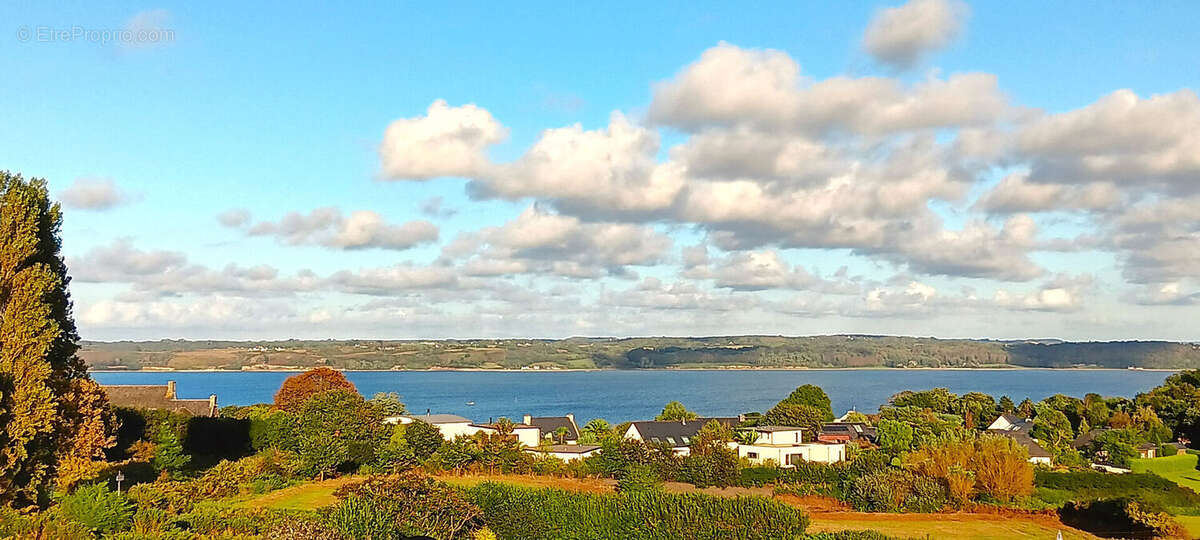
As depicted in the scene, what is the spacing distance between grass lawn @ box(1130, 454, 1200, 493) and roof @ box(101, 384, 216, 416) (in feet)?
160

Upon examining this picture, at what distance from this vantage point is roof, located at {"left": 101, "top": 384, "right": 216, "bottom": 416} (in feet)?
149

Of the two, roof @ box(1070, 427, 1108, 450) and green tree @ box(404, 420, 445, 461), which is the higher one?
green tree @ box(404, 420, 445, 461)

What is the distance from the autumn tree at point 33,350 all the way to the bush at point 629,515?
32.6 ft

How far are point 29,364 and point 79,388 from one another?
11.7 feet

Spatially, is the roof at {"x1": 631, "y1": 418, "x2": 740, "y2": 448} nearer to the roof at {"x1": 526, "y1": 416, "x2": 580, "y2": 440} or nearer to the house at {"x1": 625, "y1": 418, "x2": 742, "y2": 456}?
the house at {"x1": 625, "y1": 418, "x2": 742, "y2": 456}

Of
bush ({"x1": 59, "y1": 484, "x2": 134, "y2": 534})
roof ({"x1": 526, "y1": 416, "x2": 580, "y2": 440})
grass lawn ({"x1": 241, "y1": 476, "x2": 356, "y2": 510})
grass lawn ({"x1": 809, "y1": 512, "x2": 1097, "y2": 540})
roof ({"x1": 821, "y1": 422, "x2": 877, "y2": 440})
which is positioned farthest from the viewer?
roof ({"x1": 526, "y1": 416, "x2": 580, "y2": 440})

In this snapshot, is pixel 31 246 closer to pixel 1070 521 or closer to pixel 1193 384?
pixel 1070 521

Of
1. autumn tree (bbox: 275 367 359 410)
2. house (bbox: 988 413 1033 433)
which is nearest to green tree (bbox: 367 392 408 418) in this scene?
autumn tree (bbox: 275 367 359 410)

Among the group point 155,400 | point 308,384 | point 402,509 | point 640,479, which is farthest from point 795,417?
point 402,509

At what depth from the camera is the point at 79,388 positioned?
867 inches

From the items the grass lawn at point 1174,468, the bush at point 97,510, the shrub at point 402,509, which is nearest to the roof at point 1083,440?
the grass lawn at point 1174,468

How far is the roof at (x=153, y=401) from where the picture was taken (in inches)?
1790

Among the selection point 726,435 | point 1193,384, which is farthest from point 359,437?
point 1193,384

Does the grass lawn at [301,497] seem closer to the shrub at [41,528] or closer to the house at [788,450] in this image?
the shrub at [41,528]
